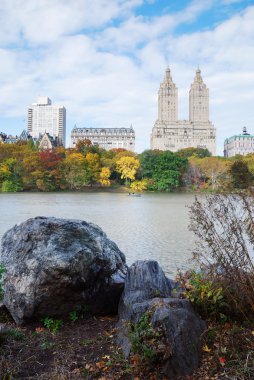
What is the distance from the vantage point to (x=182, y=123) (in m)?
143

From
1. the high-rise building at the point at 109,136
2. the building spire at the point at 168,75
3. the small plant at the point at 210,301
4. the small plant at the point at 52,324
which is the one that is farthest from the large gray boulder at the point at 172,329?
the building spire at the point at 168,75

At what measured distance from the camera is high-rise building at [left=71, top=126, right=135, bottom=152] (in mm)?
137125

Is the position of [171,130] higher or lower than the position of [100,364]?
higher

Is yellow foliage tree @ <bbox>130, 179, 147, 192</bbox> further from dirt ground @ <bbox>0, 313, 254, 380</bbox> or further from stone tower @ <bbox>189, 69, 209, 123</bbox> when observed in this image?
stone tower @ <bbox>189, 69, 209, 123</bbox>

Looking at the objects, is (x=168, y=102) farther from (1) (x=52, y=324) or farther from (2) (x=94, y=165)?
(1) (x=52, y=324)

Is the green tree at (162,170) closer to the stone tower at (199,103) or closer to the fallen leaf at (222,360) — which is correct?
the fallen leaf at (222,360)

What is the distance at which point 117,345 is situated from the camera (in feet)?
11.7

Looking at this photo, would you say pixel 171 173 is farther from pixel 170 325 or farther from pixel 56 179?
pixel 170 325

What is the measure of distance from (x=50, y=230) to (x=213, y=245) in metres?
1.97

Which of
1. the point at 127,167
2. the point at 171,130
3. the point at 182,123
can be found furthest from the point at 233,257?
the point at 182,123

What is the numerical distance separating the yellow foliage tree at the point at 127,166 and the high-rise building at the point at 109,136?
Result: 74.8 meters

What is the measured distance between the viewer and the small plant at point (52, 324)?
4.11m

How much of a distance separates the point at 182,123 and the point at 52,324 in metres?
144

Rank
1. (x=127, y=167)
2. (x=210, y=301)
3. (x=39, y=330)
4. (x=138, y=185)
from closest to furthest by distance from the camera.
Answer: (x=210, y=301) → (x=39, y=330) → (x=138, y=185) → (x=127, y=167)
